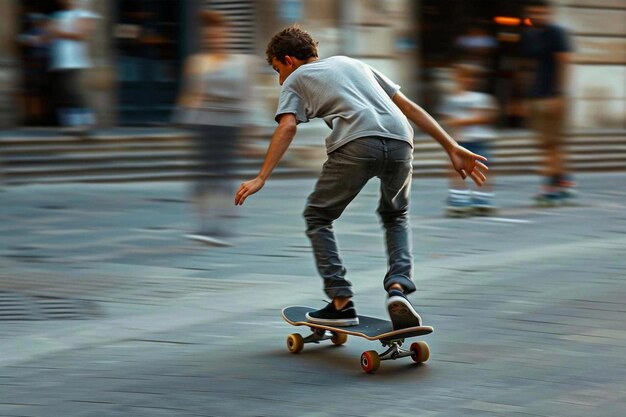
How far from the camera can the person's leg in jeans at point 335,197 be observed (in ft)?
17.7

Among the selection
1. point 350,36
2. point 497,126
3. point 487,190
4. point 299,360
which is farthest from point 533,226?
point 497,126

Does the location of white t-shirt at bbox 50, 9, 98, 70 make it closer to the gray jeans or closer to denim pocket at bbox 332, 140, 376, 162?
the gray jeans

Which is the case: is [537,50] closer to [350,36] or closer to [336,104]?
[350,36]

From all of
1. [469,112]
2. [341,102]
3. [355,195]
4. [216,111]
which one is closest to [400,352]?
[355,195]

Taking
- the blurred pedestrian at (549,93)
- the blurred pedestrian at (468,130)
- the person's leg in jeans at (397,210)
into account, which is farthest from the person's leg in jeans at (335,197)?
the blurred pedestrian at (549,93)

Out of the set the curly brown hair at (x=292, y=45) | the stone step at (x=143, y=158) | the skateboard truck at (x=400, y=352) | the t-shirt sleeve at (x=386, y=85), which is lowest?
the stone step at (x=143, y=158)

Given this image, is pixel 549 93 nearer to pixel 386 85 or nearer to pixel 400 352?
pixel 386 85

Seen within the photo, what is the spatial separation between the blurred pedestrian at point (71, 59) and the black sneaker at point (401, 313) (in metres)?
9.37

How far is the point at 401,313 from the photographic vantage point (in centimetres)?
533

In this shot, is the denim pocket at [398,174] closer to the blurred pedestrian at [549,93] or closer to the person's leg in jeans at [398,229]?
the person's leg in jeans at [398,229]

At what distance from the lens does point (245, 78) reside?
29.3 feet

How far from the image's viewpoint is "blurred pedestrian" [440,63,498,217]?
10727mm

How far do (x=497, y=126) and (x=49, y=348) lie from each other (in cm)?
1309

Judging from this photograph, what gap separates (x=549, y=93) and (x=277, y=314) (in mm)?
5483
